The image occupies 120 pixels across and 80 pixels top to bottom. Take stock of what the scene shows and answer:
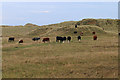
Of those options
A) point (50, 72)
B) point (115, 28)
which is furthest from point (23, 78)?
point (115, 28)

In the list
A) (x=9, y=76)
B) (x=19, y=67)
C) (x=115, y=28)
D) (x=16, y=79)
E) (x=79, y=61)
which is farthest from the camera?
(x=115, y=28)

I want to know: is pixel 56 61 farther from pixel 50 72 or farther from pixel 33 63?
pixel 50 72

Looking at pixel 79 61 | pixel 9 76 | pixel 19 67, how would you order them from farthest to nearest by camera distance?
pixel 79 61
pixel 19 67
pixel 9 76

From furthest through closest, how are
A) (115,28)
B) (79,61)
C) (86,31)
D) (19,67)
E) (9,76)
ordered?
(115,28) < (86,31) < (79,61) < (19,67) < (9,76)

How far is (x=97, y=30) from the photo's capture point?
68500 mm

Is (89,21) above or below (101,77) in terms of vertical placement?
above

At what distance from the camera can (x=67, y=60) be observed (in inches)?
899

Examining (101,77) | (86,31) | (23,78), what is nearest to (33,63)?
(23,78)

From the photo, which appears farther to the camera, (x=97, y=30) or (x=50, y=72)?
(x=97, y=30)

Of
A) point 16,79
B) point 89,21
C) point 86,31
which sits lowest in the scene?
point 16,79

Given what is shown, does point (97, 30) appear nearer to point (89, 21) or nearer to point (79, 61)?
point (89, 21)

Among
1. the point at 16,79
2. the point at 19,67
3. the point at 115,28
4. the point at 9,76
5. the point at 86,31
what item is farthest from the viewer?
the point at 115,28

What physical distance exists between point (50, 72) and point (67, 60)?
4.90 m

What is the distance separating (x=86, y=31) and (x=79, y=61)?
44068 mm
